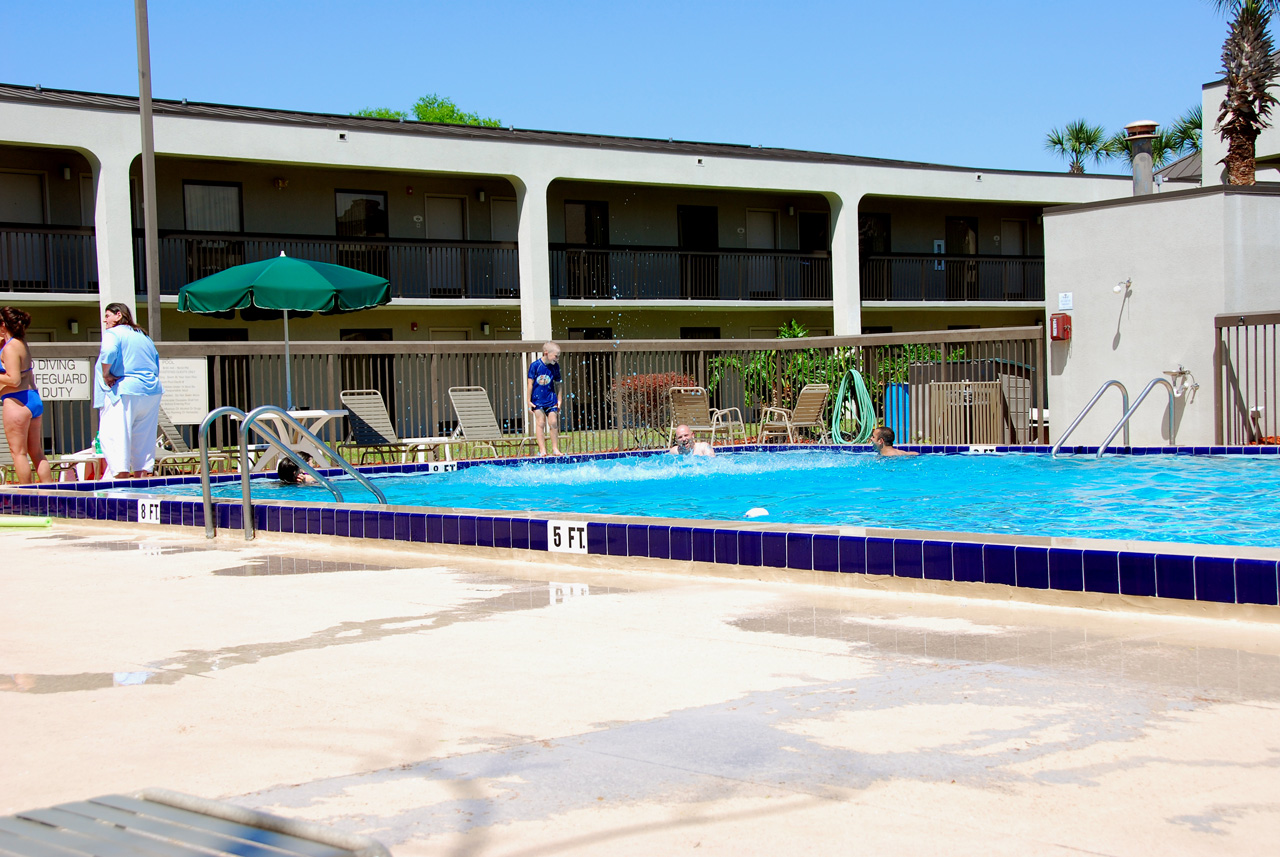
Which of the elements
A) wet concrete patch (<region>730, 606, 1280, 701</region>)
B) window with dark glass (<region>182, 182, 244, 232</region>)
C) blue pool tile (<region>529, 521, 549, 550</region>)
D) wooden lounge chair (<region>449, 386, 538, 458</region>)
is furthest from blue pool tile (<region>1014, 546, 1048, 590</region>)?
window with dark glass (<region>182, 182, 244, 232</region>)

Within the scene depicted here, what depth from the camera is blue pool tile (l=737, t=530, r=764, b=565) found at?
19.4 feet

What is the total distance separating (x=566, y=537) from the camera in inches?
264

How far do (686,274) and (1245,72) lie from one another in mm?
11986

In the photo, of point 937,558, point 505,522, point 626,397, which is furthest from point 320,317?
point 937,558

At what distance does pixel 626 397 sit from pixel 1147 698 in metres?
13.9

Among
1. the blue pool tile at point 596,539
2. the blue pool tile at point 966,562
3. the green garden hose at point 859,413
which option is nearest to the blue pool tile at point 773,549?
the blue pool tile at point 966,562

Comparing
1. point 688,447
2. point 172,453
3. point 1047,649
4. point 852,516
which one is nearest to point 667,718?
point 1047,649

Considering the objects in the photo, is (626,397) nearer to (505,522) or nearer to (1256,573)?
(505,522)

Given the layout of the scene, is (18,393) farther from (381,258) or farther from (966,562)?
(381,258)

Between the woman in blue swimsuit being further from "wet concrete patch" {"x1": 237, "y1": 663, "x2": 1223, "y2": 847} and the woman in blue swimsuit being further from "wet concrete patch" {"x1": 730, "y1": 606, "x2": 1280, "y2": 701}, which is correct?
"wet concrete patch" {"x1": 237, "y1": 663, "x2": 1223, "y2": 847}

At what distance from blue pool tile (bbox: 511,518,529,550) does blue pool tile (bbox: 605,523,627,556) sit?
573mm

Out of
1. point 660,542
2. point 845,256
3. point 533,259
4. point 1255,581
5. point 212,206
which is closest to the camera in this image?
point 1255,581

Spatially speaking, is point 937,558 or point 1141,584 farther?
point 937,558

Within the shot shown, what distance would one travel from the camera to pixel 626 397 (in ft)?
56.2
